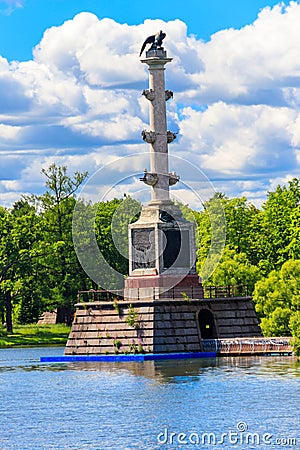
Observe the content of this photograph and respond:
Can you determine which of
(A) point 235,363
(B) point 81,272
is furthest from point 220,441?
(B) point 81,272

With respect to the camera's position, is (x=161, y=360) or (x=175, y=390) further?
(x=161, y=360)

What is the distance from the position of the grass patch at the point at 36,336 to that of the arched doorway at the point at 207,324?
29113 mm

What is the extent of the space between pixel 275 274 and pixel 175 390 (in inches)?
1177

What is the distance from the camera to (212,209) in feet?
328

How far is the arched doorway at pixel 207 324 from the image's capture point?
7312 cm

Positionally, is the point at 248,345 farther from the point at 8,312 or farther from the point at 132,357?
the point at 8,312

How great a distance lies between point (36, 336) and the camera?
104 m

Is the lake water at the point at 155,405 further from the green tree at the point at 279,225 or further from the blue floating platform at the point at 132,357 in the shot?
the green tree at the point at 279,225

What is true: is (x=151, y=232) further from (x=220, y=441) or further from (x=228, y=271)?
(x=220, y=441)

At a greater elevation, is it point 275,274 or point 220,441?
point 275,274

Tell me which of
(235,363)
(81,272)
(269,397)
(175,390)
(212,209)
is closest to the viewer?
(269,397)

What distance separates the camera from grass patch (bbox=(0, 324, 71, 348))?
332 feet

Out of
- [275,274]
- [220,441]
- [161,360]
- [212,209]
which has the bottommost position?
[220,441]

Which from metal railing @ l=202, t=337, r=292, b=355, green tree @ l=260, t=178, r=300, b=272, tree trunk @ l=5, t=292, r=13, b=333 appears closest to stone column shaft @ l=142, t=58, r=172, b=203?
metal railing @ l=202, t=337, r=292, b=355
